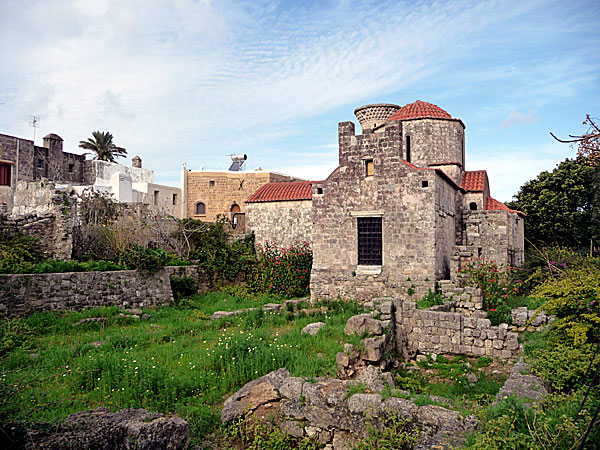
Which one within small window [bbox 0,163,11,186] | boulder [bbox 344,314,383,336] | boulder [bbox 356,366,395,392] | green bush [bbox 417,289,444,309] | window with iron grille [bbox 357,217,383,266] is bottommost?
boulder [bbox 356,366,395,392]

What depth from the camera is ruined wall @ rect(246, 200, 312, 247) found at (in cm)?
1972

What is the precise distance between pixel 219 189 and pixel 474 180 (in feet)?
59.4

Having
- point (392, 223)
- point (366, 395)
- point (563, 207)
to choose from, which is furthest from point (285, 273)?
point (563, 207)

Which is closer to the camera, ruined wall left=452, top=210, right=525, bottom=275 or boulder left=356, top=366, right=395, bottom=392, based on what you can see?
boulder left=356, top=366, right=395, bottom=392

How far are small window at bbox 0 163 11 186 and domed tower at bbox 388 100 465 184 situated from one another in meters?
26.5

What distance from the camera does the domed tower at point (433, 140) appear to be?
18359 mm

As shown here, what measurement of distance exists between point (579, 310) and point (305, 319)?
7.24m

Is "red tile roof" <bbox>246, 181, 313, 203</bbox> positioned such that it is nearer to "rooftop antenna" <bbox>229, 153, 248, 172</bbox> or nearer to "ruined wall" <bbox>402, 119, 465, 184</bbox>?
"ruined wall" <bbox>402, 119, 465, 184</bbox>

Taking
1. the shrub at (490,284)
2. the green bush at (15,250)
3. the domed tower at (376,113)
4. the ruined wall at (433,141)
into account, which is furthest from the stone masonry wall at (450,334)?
the domed tower at (376,113)

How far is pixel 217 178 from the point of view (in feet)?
99.3

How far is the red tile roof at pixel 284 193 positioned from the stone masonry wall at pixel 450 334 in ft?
30.5

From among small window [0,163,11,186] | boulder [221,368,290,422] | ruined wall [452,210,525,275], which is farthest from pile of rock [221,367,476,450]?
small window [0,163,11,186]

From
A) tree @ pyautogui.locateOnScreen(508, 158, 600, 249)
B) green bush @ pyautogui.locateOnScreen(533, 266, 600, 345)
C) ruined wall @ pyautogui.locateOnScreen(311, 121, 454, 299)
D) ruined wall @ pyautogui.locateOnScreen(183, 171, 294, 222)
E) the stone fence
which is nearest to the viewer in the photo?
green bush @ pyautogui.locateOnScreen(533, 266, 600, 345)

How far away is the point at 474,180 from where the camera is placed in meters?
18.4
